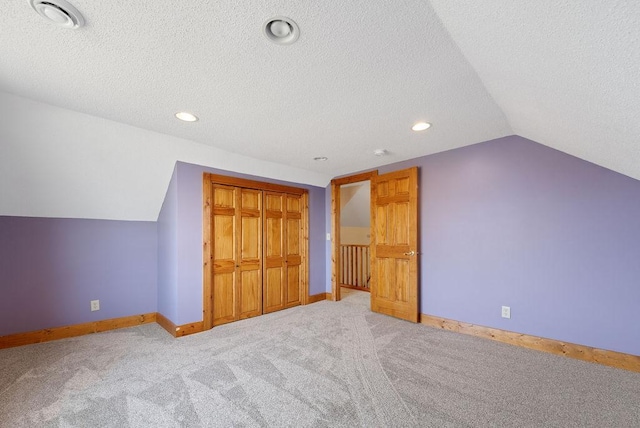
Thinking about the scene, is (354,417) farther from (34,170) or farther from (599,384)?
(34,170)

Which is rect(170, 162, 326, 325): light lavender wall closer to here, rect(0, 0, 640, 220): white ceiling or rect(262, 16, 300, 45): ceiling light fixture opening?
rect(0, 0, 640, 220): white ceiling

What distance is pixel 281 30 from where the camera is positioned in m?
1.36

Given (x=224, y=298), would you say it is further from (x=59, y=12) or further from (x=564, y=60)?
(x=564, y=60)

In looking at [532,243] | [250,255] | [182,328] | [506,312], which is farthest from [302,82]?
[506,312]

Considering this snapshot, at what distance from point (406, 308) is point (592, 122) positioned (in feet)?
8.89

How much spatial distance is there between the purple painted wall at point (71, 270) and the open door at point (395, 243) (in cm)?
318

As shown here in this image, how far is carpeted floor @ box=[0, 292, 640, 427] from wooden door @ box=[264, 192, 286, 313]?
101cm

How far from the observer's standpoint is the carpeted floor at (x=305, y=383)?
168 cm

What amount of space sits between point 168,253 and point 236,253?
2.71 ft

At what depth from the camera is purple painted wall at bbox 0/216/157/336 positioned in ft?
8.91

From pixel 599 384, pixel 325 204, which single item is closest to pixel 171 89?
pixel 325 204

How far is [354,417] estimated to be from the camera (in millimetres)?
1670

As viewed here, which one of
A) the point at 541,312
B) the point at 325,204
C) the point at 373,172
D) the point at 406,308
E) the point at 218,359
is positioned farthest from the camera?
the point at 325,204

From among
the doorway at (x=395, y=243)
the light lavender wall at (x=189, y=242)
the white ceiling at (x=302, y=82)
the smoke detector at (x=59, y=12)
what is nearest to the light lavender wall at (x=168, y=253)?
the light lavender wall at (x=189, y=242)
